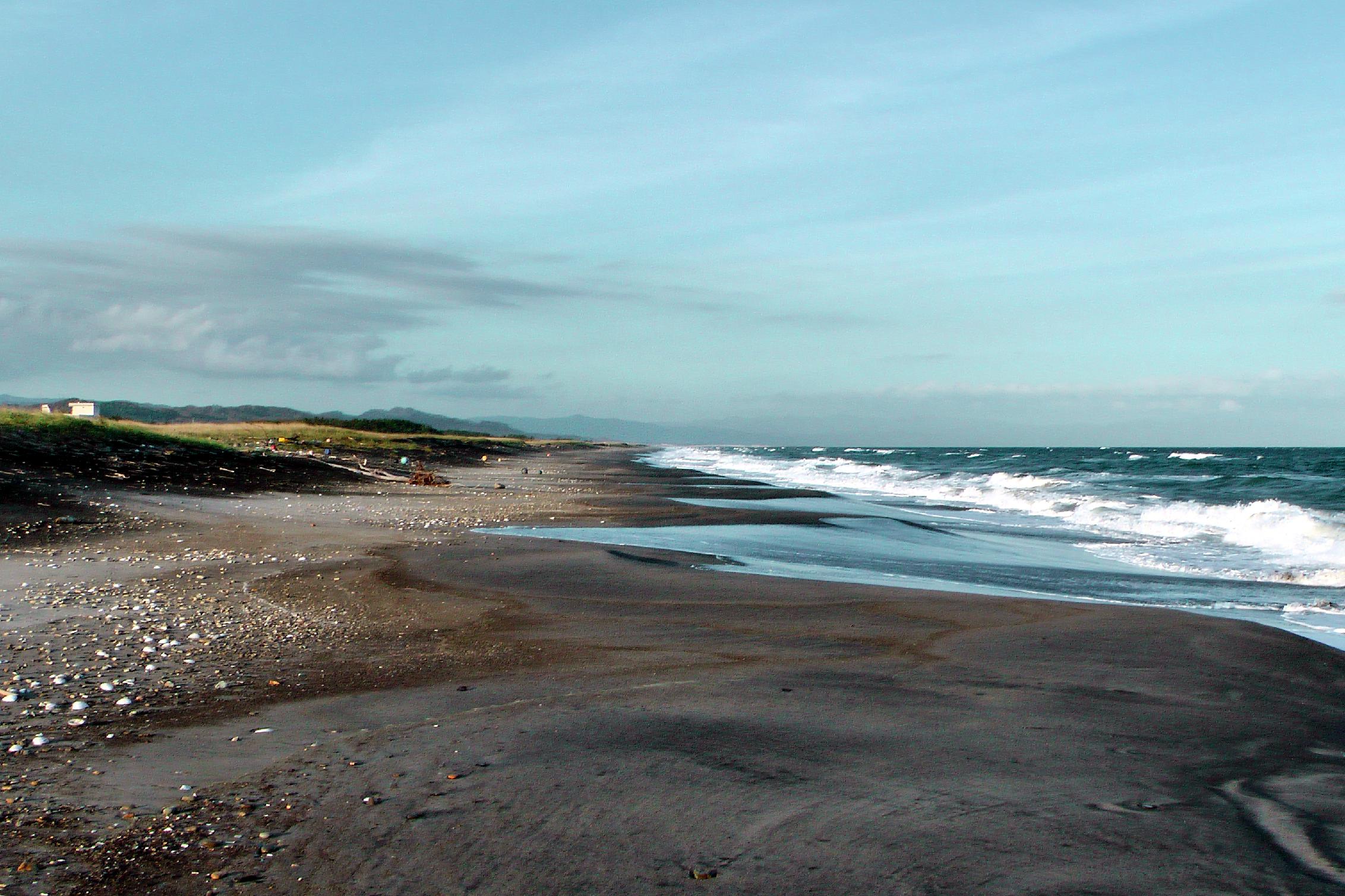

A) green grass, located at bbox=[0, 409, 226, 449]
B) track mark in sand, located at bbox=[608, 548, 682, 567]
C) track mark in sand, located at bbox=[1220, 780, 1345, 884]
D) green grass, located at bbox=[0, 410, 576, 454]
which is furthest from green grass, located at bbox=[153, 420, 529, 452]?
track mark in sand, located at bbox=[1220, 780, 1345, 884]

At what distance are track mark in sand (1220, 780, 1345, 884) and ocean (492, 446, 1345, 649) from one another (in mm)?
5983

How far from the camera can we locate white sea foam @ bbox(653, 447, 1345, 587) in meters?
16.3

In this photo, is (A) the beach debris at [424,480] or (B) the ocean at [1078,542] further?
(A) the beach debris at [424,480]

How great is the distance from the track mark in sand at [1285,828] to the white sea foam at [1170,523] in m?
11.1

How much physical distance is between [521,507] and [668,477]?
22216 mm

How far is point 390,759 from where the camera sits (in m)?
4.90

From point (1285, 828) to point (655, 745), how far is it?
119 inches

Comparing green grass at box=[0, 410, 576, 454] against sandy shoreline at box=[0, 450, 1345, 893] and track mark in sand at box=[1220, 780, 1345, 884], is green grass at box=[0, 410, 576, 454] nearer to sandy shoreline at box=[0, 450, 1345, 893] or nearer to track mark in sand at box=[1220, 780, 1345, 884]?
sandy shoreline at box=[0, 450, 1345, 893]

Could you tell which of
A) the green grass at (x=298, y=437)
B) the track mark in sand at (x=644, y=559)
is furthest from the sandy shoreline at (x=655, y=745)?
the green grass at (x=298, y=437)

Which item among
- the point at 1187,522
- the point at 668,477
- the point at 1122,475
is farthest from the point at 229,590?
the point at 1122,475

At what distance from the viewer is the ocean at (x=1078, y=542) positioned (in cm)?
1251

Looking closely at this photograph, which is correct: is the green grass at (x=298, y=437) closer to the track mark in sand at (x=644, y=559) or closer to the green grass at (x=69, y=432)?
the green grass at (x=69, y=432)

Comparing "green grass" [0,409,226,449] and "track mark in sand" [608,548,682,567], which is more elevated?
"green grass" [0,409,226,449]

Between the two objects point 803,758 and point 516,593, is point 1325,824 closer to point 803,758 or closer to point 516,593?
point 803,758
